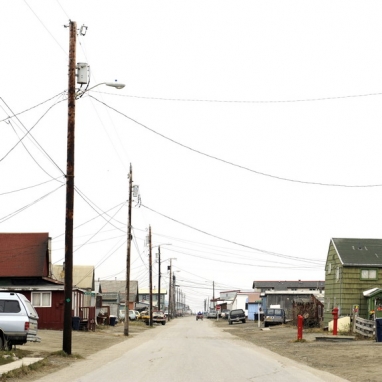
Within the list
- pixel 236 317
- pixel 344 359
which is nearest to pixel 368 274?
pixel 344 359

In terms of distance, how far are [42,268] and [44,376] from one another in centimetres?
3476

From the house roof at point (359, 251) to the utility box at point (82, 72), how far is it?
3083cm

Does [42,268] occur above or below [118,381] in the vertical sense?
above

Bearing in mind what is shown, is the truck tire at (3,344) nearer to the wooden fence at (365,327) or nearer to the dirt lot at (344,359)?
the dirt lot at (344,359)

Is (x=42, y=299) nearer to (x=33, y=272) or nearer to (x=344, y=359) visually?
(x=33, y=272)

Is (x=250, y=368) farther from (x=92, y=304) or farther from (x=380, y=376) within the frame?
(x=92, y=304)

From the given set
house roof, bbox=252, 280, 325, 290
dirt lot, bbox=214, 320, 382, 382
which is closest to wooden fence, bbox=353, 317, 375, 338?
dirt lot, bbox=214, 320, 382, 382

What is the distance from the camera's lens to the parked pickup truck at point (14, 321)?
75.5 ft

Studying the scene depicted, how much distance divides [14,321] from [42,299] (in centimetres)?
2585

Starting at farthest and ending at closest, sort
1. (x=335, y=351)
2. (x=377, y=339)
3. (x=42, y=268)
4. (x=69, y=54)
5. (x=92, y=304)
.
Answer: (x=92, y=304)
(x=42, y=268)
(x=377, y=339)
(x=335, y=351)
(x=69, y=54)

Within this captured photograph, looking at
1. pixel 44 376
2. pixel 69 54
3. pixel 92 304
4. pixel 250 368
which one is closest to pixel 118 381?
pixel 44 376

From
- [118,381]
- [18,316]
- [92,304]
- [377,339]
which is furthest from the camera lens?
[92,304]

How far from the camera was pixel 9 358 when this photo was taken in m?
20.1

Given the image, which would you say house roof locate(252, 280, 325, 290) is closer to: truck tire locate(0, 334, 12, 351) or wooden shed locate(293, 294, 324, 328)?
wooden shed locate(293, 294, 324, 328)
